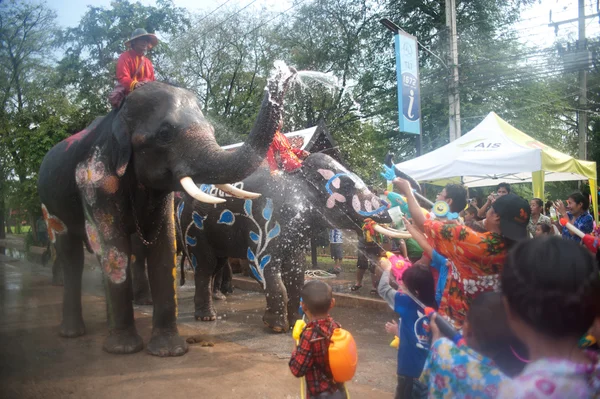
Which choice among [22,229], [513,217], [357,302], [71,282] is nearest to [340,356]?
[513,217]

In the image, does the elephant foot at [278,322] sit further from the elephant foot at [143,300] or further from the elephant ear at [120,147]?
the elephant foot at [143,300]

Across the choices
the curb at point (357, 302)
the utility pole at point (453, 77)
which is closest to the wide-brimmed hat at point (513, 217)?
the curb at point (357, 302)

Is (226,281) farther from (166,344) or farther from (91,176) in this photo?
(91,176)

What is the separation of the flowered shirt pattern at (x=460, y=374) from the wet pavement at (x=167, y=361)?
85.5 inches

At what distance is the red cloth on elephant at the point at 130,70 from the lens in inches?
Answer: 179

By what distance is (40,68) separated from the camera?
489 cm

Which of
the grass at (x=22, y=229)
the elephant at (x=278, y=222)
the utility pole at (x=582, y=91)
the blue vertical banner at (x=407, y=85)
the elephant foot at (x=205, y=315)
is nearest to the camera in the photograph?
the elephant at (x=278, y=222)

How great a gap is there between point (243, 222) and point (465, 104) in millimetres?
13036

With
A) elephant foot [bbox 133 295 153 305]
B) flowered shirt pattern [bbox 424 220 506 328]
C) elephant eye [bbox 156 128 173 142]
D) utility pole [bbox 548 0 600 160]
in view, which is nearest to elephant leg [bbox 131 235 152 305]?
elephant foot [bbox 133 295 153 305]

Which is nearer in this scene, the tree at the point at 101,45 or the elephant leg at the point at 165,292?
the elephant leg at the point at 165,292

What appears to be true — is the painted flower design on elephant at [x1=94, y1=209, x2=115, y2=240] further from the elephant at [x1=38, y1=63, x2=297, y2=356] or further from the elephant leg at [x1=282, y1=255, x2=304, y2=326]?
the elephant leg at [x1=282, y1=255, x2=304, y2=326]

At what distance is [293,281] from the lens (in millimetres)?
5562

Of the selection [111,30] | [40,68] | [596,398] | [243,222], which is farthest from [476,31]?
[596,398]

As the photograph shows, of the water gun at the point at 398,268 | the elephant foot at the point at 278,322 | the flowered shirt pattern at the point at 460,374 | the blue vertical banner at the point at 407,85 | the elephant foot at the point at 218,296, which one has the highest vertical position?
the blue vertical banner at the point at 407,85
